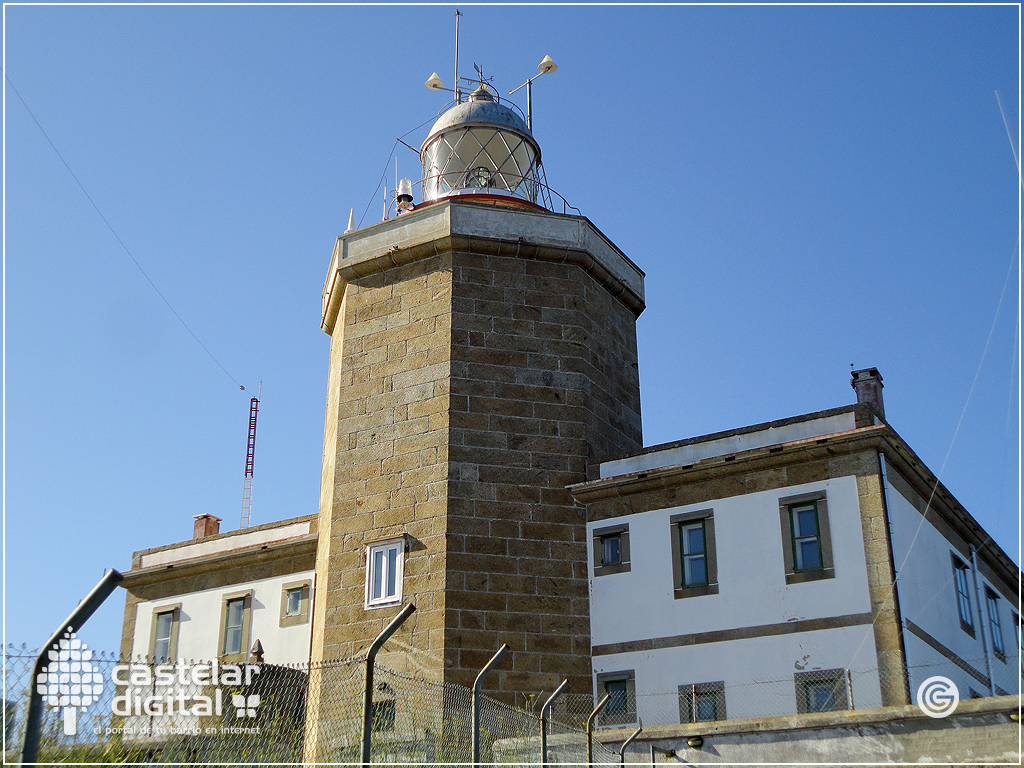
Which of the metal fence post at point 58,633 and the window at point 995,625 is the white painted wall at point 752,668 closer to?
the window at point 995,625

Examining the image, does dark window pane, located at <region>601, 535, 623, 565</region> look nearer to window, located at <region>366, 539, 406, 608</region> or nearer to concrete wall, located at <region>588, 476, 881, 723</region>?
concrete wall, located at <region>588, 476, 881, 723</region>

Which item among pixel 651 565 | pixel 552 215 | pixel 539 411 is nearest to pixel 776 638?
pixel 651 565

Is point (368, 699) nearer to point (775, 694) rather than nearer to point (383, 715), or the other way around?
point (383, 715)

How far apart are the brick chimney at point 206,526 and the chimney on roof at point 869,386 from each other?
15.6 meters

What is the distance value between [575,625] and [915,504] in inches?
241

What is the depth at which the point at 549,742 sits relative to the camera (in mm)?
15977

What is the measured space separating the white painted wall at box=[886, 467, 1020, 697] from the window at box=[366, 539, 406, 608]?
816cm

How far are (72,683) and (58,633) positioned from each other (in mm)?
1802

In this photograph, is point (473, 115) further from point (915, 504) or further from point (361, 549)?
point (915, 504)

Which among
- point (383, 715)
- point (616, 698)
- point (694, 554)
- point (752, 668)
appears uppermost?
point (694, 554)

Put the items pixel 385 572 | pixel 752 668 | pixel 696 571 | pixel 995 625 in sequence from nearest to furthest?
pixel 752 668 < pixel 696 571 < pixel 385 572 < pixel 995 625

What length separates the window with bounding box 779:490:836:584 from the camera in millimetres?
17781

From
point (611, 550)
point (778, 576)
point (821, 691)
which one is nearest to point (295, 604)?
point (611, 550)

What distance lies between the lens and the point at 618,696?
18.7m
